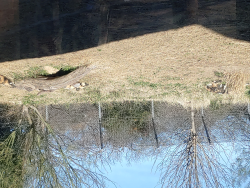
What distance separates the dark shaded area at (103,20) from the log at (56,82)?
937 mm

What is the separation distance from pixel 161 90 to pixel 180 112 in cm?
115

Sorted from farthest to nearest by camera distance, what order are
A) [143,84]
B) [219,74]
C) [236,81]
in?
[143,84] < [236,81] < [219,74]

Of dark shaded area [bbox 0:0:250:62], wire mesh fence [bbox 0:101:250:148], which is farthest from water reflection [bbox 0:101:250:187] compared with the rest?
dark shaded area [bbox 0:0:250:62]

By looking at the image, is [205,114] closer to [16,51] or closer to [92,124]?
[92,124]

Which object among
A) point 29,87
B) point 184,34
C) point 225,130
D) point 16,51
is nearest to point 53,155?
point 29,87

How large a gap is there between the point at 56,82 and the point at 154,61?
8.71 ft

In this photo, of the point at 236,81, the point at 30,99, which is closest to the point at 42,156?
the point at 30,99

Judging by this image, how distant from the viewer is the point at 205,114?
7.90 metres

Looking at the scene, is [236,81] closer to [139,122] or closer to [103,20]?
[139,122]

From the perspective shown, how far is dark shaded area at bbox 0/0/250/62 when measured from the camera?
A: 4.96 meters

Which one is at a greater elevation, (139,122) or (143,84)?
(143,84)

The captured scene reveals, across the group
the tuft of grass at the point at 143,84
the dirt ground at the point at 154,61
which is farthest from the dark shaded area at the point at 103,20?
the tuft of grass at the point at 143,84

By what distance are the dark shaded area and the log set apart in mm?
937

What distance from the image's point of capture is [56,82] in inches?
245
